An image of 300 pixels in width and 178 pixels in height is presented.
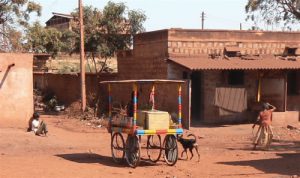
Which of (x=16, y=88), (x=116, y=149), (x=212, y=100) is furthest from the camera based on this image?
(x=212, y=100)

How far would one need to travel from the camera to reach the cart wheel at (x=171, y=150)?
1189 cm

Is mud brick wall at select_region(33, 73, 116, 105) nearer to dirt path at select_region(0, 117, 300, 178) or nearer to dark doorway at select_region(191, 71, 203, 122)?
dark doorway at select_region(191, 71, 203, 122)

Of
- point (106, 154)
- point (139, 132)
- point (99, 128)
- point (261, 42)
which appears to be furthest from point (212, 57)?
point (139, 132)

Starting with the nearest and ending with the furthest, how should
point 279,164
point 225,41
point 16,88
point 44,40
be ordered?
point 279,164 → point 16,88 → point 225,41 → point 44,40

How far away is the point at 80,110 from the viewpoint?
25.5 metres

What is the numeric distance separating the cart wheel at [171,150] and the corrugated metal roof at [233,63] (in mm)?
7992

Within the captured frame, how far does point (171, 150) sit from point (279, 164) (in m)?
2.80

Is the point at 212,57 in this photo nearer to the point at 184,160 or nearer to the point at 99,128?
the point at 99,128

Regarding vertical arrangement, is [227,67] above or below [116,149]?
above

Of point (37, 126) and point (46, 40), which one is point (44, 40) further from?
point (37, 126)

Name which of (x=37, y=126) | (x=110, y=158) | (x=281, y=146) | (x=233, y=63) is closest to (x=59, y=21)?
(x=233, y=63)

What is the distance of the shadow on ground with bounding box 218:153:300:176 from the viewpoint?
444 inches

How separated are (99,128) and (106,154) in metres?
6.88

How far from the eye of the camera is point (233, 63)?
21625 millimetres
